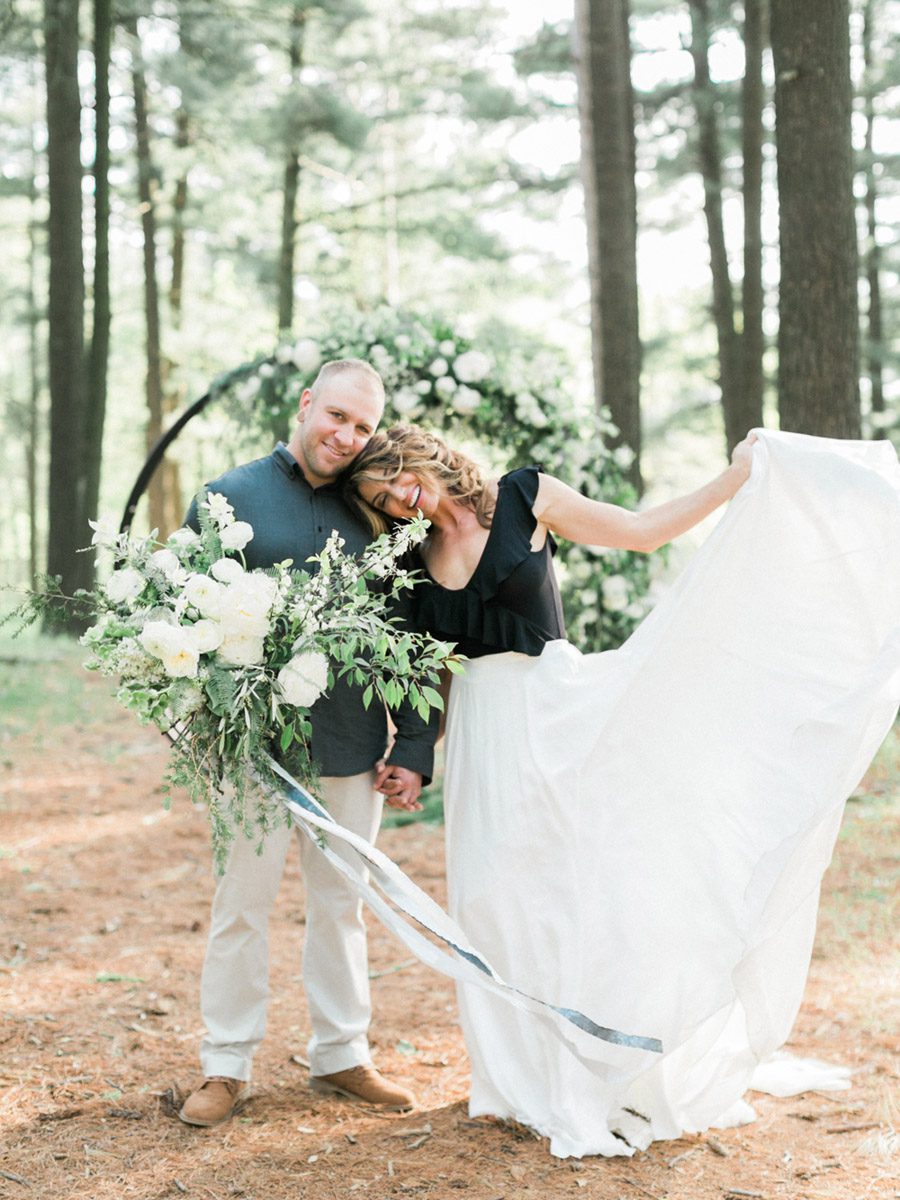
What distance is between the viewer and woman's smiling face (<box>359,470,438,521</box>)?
369 centimetres

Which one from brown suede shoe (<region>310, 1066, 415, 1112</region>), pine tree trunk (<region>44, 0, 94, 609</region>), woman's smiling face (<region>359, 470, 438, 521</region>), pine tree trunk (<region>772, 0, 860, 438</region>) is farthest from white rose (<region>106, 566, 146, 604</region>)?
pine tree trunk (<region>44, 0, 94, 609</region>)

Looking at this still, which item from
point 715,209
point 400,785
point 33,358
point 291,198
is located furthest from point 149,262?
point 400,785

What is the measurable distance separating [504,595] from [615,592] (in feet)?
10.6

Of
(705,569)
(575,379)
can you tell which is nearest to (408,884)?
(705,569)

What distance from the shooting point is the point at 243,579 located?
3176 mm

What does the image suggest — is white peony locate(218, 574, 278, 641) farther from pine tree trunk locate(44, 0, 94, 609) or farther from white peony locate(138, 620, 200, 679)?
pine tree trunk locate(44, 0, 94, 609)

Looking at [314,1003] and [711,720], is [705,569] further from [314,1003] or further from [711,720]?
[314,1003]

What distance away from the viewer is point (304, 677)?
10.4ft

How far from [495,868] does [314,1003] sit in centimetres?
91

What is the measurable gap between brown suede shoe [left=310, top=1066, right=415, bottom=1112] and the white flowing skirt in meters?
0.36

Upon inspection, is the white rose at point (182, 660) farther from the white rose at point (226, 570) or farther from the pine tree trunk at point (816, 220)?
the pine tree trunk at point (816, 220)

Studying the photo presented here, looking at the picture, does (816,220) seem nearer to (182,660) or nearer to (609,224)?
(609,224)

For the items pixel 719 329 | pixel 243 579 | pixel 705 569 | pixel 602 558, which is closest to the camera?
pixel 243 579

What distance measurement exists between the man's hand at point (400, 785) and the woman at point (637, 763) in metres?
0.12
